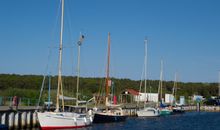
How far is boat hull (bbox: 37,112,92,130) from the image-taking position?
1849 inches

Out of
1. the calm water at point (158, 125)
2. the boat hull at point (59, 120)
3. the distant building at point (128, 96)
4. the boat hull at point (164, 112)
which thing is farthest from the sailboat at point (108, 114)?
the distant building at point (128, 96)

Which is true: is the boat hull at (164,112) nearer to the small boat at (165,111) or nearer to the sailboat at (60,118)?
the small boat at (165,111)

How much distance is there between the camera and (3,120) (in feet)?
149

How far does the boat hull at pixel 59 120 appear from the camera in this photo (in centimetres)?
4697

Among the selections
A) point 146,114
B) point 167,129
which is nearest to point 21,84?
point 146,114

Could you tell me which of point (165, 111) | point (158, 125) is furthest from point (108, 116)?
point (165, 111)

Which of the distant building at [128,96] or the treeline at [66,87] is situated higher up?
the treeline at [66,87]

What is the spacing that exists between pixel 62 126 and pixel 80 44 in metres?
19.1

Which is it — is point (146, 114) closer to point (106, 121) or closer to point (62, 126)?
point (106, 121)

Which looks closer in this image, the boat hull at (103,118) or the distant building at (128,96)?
the boat hull at (103,118)

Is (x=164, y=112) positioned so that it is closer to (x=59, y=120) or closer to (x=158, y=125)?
(x=158, y=125)

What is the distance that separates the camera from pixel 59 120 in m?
48.0

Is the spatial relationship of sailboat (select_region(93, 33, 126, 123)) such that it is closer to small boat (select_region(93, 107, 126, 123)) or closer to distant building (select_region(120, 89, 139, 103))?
small boat (select_region(93, 107, 126, 123))

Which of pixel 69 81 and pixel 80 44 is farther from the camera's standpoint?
pixel 69 81
